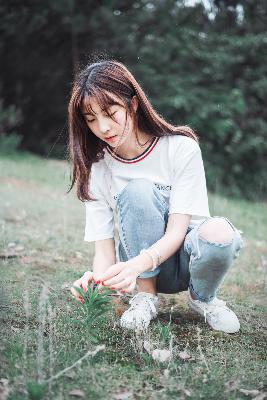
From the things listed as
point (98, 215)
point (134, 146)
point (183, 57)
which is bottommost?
point (98, 215)

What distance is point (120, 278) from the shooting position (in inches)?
77.1

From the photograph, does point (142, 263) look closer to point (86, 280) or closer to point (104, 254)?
point (86, 280)

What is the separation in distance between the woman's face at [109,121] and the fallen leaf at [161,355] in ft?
3.18

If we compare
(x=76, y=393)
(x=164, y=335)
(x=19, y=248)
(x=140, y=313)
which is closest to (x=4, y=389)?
(x=76, y=393)

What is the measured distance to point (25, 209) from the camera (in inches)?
212

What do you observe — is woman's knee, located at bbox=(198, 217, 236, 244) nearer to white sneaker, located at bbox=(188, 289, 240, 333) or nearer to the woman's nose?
white sneaker, located at bbox=(188, 289, 240, 333)

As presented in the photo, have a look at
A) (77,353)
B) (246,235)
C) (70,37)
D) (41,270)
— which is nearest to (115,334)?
(77,353)

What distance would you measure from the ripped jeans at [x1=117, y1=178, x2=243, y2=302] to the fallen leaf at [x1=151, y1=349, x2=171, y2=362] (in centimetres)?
47

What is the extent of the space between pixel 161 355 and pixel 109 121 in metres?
1.06

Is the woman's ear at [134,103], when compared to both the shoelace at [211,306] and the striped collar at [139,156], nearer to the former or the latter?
the striped collar at [139,156]

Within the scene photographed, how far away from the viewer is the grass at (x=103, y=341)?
5.52 ft

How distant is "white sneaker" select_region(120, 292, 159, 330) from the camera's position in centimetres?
218

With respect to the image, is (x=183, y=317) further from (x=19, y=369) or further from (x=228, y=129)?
(x=228, y=129)

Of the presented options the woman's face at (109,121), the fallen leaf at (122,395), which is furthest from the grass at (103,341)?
the woman's face at (109,121)
